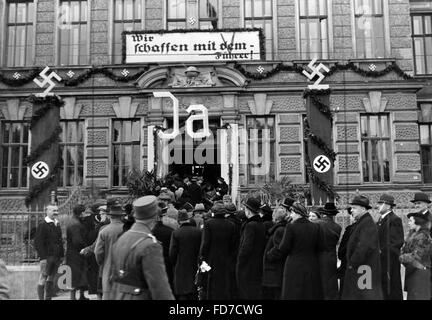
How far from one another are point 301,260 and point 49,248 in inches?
187

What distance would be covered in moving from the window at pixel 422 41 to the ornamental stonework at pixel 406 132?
3041 millimetres

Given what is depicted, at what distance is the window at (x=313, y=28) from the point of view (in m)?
17.5

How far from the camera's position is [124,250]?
466 cm

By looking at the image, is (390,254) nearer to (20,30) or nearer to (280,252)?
(280,252)

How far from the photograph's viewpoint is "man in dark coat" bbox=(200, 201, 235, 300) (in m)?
7.44

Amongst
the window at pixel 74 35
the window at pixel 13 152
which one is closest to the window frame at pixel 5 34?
the window at pixel 74 35

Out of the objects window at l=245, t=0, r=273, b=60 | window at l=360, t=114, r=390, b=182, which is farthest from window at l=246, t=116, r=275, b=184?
window at l=360, t=114, r=390, b=182

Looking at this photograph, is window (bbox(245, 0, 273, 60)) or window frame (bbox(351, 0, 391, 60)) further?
window (bbox(245, 0, 273, 60))

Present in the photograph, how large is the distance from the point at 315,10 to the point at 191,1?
438cm

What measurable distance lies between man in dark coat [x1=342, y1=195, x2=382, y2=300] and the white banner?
10.9 metres

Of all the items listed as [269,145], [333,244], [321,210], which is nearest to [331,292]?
[333,244]

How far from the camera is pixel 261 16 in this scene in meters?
17.7

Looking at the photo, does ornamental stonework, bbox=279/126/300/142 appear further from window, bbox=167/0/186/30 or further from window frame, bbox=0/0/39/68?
window frame, bbox=0/0/39/68

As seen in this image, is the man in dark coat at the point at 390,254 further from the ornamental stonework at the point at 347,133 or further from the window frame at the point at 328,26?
the window frame at the point at 328,26
